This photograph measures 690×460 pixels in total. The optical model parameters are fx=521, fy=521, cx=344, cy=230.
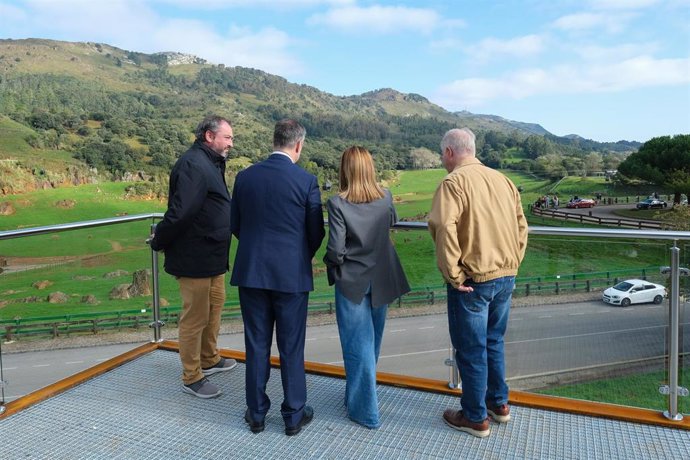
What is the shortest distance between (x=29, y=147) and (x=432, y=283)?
8290cm

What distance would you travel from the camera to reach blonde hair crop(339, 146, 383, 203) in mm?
2506

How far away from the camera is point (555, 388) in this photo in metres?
3.26

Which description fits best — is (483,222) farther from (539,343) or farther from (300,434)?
(300,434)

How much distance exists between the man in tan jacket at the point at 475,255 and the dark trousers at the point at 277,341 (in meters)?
0.79

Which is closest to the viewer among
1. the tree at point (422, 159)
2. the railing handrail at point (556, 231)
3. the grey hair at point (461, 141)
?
the grey hair at point (461, 141)

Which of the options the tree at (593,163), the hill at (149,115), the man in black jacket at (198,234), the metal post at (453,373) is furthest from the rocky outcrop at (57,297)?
the tree at (593,163)

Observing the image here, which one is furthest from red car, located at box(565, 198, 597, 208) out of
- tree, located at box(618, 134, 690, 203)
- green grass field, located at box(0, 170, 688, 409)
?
green grass field, located at box(0, 170, 688, 409)

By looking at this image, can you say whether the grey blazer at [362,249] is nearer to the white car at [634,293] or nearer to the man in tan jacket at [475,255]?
the man in tan jacket at [475,255]

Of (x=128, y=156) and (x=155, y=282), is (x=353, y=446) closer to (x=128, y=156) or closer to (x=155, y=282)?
(x=155, y=282)

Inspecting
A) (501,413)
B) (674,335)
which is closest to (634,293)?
(674,335)

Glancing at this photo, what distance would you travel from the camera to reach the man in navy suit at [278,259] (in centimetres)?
257

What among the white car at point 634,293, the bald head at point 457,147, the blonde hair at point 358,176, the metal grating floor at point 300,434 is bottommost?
the metal grating floor at point 300,434

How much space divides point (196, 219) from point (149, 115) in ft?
339

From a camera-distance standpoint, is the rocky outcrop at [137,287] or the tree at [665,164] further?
the tree at [665,164]
